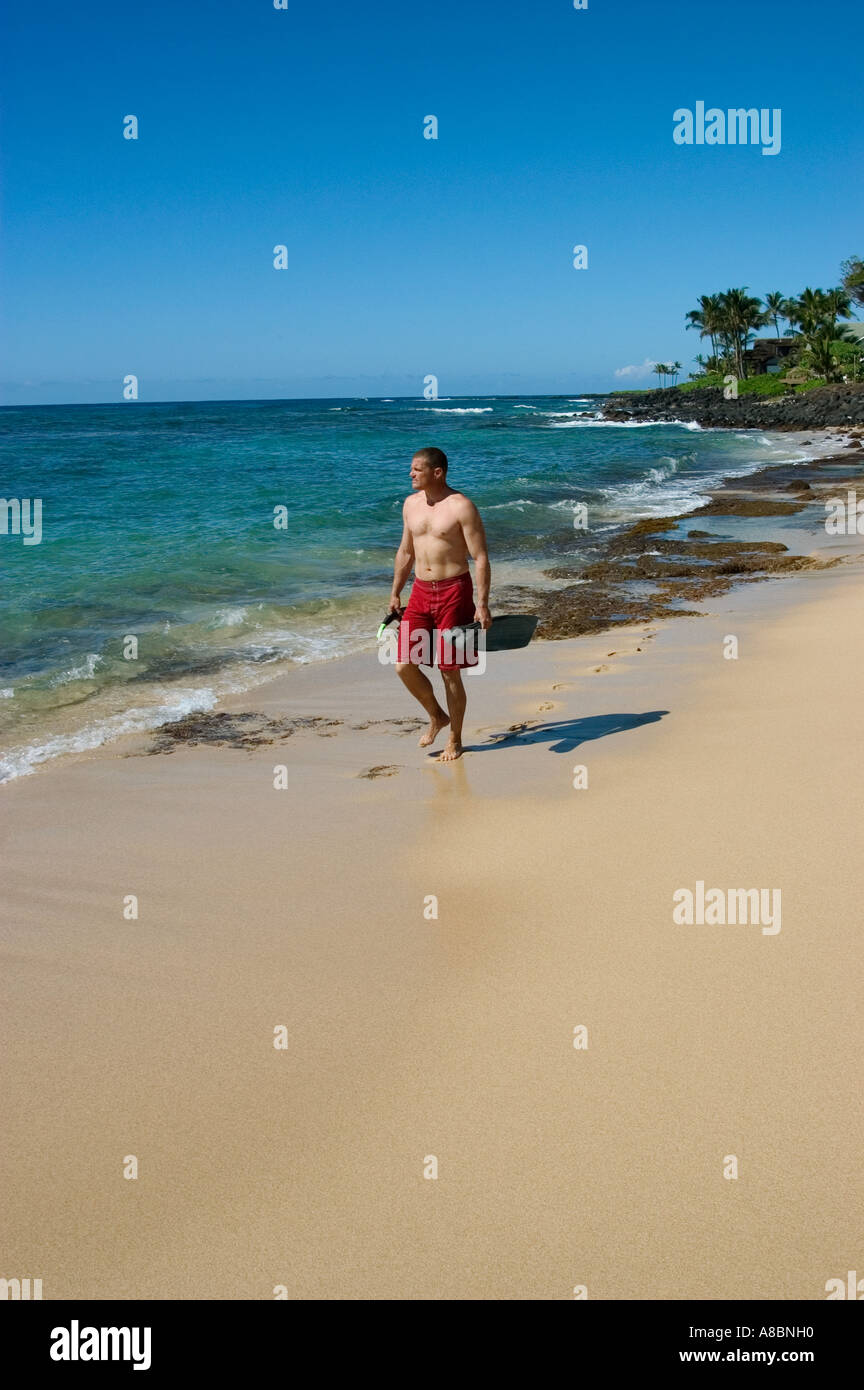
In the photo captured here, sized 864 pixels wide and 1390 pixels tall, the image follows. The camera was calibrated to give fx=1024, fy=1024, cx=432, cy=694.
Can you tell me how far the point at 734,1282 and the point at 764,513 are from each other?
61.6ft

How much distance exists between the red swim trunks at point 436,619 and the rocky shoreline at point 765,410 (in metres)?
51.3

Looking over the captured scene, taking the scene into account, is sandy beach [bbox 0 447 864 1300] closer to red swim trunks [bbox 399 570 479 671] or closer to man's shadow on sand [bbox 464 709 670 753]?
man's shadow on sand [bbox 464 709 670 753]

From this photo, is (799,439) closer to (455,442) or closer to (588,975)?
(455,442)

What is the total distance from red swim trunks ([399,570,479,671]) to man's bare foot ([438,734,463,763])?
0.46 m

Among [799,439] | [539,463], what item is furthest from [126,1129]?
[799,439]

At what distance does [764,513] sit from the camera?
19719mm

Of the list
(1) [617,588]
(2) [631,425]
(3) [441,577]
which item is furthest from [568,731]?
(2) [631,425]

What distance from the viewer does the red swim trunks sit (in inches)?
253

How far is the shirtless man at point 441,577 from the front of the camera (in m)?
6.31

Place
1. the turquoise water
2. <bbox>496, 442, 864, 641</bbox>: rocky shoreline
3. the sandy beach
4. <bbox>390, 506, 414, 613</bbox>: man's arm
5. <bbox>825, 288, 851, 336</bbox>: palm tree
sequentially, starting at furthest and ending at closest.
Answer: <bbox>825, 288, 851, 336</bbox>: palm tree
<bbox>496, 442, 864, 641</bbox>: rocky shoreline
the turquoise water
<bbox>390, 506, 414, 613</bbox>: man's arm
the sandy beach

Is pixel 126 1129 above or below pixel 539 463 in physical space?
below

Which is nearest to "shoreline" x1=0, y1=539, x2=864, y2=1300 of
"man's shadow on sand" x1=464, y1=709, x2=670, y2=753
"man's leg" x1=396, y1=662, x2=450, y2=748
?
"man's shadow on sand" x1=464, y1=709, x2=670, y2=753

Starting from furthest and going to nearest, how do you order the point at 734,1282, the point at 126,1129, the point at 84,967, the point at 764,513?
the point at 764,513 < the point at 84,967 < the point at 126,1129 < the point at 734,1282

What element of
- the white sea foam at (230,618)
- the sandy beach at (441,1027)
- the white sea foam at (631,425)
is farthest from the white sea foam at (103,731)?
the white sea foam at (631,425)
